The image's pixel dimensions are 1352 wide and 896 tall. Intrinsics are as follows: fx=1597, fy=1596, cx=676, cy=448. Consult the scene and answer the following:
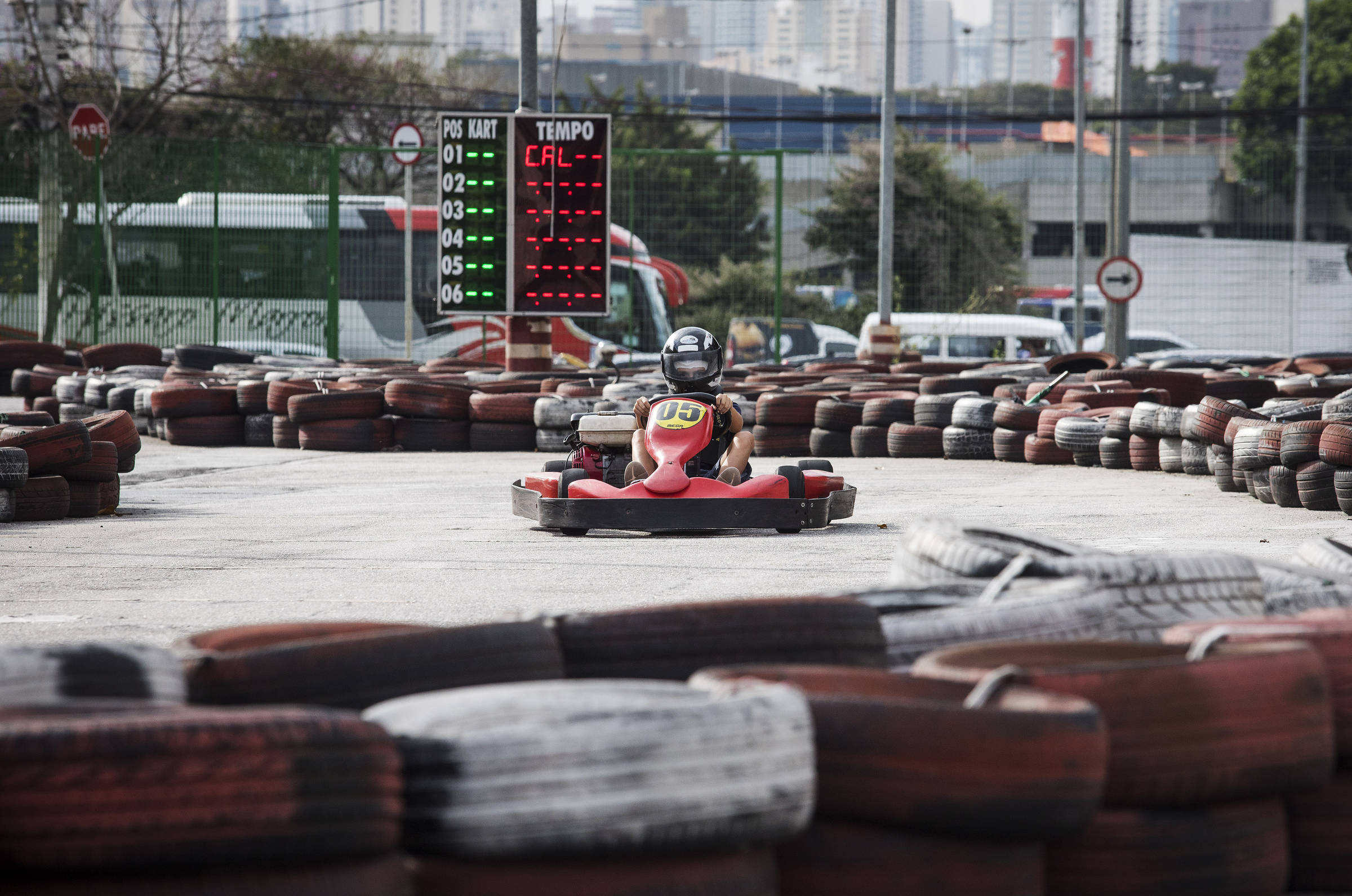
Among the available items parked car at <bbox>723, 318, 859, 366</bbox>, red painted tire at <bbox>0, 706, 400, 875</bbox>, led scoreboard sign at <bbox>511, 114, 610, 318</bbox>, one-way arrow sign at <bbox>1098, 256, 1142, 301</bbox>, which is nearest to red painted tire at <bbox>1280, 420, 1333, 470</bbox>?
red painted tire at <bbox>0, 706, 400, 875</bbox>

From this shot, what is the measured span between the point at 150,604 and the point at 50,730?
8.22ft

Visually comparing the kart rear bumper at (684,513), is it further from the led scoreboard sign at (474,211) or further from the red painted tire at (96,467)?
the led scoreboard sign at (474,211)

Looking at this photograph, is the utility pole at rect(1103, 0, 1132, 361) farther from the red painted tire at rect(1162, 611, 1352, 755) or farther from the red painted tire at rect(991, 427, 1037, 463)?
the red painted tire at rect(1162, 611, 1352, 755)

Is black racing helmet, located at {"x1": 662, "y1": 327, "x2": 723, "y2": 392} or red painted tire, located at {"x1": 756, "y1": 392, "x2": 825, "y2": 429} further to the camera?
red painted tire, located at {"x1": 756, "y1": 392, "x2": 825, "y2": 429}

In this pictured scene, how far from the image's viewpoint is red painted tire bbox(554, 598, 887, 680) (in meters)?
2.31

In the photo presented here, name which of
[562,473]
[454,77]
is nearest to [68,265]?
[562,473]

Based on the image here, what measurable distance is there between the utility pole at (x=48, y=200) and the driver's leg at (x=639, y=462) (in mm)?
12439

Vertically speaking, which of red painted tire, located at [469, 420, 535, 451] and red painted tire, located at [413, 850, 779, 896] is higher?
red painted tire, located at [413, 850, 779, 896]

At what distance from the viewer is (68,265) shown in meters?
A: 17.0

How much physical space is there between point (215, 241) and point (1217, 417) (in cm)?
1177

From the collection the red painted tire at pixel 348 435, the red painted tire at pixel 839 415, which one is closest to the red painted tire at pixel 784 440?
the red painted tire at pixel 839 415

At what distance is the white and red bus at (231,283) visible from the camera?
16.5 metres

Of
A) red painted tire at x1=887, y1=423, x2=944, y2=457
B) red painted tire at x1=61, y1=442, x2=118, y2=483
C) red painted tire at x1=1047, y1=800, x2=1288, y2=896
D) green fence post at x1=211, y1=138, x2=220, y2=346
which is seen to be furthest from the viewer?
green fence post at x1=211, y1=138, x2=220, y2=346

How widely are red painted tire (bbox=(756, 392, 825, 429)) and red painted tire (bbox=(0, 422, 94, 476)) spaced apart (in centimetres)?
490
